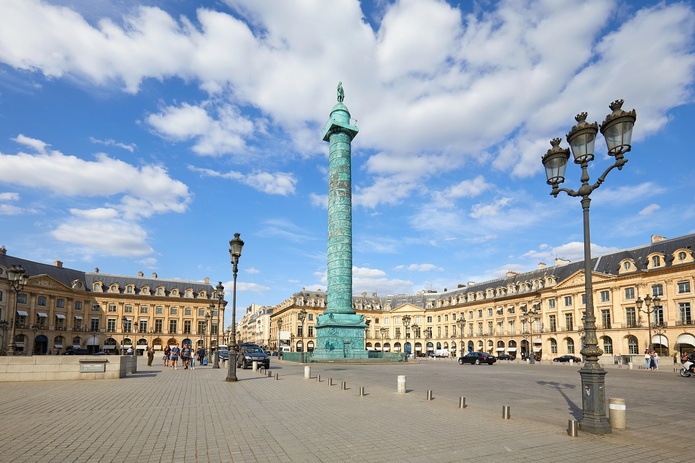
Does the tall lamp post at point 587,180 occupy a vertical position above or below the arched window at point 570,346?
above

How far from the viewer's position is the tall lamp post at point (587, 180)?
9305 mm

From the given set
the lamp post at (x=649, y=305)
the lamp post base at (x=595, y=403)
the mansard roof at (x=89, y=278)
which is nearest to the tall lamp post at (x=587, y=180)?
the lamp post base at (x=595, y=403)

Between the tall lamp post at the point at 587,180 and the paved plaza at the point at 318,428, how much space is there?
1.91ft

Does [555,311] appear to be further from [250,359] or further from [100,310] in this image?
[100,310]

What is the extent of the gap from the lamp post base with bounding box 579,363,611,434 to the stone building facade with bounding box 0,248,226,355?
61.5 metres

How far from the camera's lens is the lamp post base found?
9195 mm

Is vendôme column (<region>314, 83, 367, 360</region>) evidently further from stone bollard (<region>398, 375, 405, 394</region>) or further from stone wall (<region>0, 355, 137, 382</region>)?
stone bollard (<region>398, 375, 405, 394</region>)

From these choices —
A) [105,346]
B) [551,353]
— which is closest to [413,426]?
[551,353]

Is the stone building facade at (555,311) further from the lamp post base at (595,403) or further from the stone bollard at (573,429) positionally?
the stone bollard at (573,429)

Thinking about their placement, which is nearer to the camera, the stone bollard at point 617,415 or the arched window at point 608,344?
the stone bollard at point 617,415

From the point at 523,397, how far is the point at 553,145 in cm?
896

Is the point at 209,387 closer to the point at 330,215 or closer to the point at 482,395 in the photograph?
the point at 482,395

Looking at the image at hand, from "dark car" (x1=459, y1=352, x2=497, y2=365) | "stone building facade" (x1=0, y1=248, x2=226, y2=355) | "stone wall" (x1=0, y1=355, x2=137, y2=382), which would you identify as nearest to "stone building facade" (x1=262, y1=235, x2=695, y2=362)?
"dark car" (x1=459, y1=352, x2=497, y2=365)

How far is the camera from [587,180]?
10484 mm
